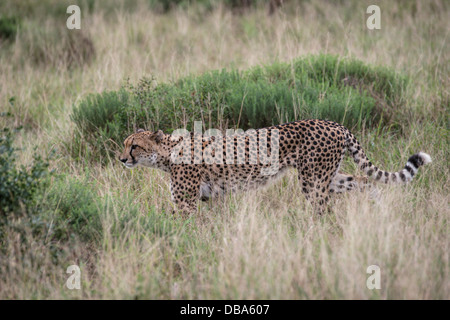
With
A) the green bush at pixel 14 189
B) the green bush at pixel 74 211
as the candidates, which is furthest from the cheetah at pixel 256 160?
the green bush at pixel 14 189

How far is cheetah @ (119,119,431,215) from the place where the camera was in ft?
14.4

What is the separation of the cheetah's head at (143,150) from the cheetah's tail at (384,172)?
1.62 metres

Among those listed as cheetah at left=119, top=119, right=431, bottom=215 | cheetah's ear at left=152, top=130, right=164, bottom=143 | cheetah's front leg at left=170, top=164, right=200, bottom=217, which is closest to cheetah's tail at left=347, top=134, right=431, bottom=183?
cheetah at left=119, top=119, right=431, bottom=215

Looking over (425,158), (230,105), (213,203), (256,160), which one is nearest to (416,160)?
(425,158)

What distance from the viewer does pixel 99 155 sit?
18.2 ft

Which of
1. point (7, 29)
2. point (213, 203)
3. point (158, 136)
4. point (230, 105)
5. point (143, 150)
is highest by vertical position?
point (7, 29)

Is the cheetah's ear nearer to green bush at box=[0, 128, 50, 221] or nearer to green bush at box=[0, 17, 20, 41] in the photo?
green bush at box=[0, 128, 50, 221]

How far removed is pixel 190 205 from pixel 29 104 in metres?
3.53

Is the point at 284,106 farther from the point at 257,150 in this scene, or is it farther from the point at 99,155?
the point at 99,155

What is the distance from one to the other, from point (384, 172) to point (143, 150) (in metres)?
2.03

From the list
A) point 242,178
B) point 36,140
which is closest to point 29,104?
point 36,140

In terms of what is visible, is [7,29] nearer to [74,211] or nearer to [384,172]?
[74,211]

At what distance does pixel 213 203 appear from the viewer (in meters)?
4.68

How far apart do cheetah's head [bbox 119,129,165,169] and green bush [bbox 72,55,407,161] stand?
721 millimetres
